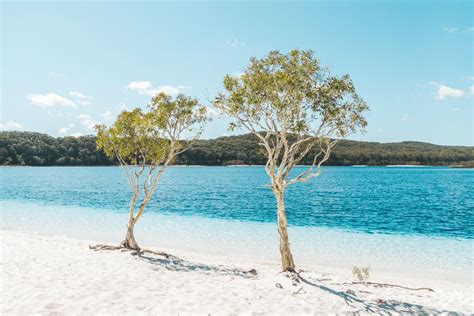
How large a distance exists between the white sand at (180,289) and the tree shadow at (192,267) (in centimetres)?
4

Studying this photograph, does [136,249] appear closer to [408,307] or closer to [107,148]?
[107,148]

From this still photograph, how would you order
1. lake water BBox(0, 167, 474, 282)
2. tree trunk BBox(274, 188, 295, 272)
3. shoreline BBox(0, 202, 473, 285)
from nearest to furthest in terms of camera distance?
tree trunk BBox(274, 188, 295, 272)
shoreline BBox(0, 202, 473, 285)
lake water BBox(0, 167, 474, 282)

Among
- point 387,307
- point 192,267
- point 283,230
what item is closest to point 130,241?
point 192,267

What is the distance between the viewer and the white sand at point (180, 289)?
10.2 m

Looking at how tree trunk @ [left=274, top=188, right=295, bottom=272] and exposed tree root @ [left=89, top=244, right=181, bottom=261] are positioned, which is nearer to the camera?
tree trunk @ [left=274, top=188, right=295, bottom=272]

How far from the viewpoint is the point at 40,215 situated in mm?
34781

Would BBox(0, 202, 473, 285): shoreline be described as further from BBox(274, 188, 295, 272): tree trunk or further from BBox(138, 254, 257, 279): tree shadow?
BBox(274, 188, 295, 272): tree trunk

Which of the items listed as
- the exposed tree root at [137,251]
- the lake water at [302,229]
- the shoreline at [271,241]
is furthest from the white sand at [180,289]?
the lake water at [302,229]

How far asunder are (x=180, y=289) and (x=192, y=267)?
3988 mm

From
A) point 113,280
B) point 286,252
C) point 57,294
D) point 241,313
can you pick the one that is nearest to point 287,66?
point 286,252

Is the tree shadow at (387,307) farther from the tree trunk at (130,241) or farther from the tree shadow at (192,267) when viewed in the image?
the tree trunk at (130,241)

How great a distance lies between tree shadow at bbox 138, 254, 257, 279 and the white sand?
4 centimetres

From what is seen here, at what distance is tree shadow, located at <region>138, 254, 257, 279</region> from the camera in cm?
1514

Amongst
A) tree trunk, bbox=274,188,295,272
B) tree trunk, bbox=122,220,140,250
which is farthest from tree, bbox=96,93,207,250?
tree trunk, bbox=274,188,295,272
